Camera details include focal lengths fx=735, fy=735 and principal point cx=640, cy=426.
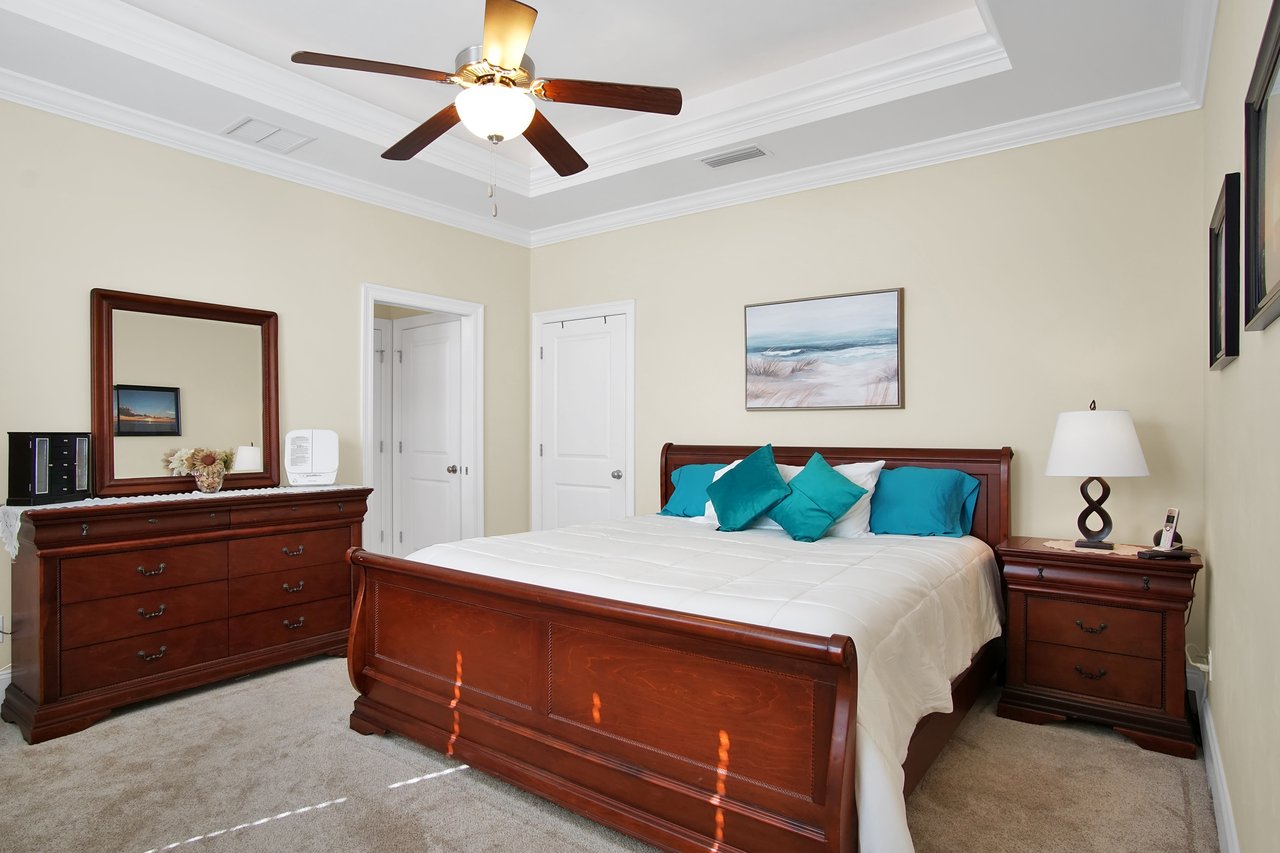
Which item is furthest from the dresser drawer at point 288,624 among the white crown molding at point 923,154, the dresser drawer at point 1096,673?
the dresser drawer at point 1096,673

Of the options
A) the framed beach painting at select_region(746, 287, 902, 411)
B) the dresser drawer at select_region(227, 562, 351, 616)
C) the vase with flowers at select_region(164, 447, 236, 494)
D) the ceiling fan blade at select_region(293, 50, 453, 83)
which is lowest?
the dresser drawer at select_region(227, 562, 351, 616)

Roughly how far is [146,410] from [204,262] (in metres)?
Result: 0.83

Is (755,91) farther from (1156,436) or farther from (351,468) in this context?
(351,468)

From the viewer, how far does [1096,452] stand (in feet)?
10.0

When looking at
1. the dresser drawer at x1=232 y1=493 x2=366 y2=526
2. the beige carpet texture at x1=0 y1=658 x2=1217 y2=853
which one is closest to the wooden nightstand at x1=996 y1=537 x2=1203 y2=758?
the beige carpet texture at x1=0 y1=658 x2=1217 y2=853

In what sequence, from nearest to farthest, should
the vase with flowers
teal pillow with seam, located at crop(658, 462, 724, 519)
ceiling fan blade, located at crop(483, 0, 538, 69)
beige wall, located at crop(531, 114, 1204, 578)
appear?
ceiling fan blade, located at crop(483, 0, 538, 69) < beige wall, located at crop(531, 114, 1204, 578) < the vase with flowers < teal pillow with seam, located at crop(658, 462, 724, 519)

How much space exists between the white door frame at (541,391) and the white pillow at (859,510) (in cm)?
175

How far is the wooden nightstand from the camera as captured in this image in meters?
2.81

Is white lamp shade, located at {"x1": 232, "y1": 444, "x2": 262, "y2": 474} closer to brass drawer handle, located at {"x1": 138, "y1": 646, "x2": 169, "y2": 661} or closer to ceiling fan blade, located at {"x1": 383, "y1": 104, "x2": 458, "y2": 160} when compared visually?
brass drawer handle, located at {"x1": 138, "y1": 646, "x2": 169, "y2": 661}

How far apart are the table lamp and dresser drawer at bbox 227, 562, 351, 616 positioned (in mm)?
3549

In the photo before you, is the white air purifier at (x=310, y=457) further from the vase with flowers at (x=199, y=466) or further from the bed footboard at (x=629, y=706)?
the bed footboard at (x=629, y=706)

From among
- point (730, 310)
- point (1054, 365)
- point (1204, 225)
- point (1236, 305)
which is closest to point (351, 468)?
point (730, 310)

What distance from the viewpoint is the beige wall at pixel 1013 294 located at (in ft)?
10.9

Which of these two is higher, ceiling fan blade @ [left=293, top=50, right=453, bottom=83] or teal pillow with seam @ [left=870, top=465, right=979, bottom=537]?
ceiling fan blade @ [left=293, top=50, right=453, bottom=83]
